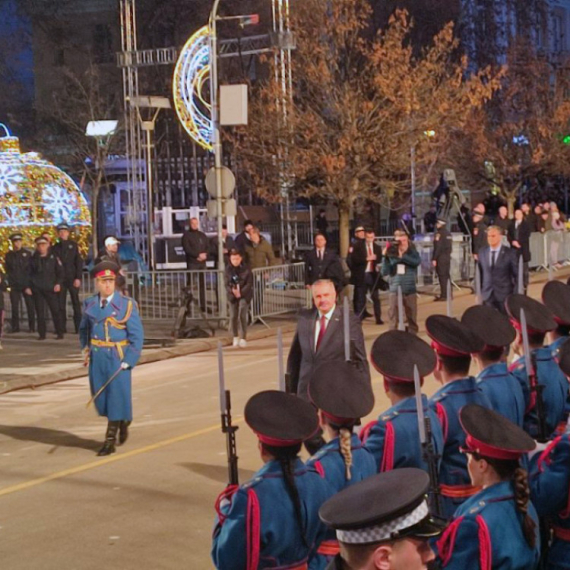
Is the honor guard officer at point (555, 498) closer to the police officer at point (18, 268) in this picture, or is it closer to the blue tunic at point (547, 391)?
the blue tunic at point (547, 391)

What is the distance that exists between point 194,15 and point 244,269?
2954cm

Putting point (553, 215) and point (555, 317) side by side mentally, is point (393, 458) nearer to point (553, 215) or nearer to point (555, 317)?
point (555, 317)

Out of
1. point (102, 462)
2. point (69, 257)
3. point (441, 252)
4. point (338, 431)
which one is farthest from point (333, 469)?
point (441, 252)

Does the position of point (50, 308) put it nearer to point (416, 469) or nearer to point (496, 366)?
point (496, 366)

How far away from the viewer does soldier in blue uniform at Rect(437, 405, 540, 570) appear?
14.0ft

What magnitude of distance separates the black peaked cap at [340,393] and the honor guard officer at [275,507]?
0.33 metres

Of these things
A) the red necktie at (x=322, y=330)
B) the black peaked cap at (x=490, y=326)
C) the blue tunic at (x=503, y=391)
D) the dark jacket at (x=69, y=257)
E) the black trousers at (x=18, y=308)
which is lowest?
the black trousers at (x=18, y=308)

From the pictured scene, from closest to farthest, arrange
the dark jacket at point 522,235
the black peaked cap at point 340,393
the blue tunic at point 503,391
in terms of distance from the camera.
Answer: the black peaked cap at point 340,393, the blue tunic at point 503,391, the dark jacket at point 522,235

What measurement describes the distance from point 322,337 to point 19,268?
1386 cm

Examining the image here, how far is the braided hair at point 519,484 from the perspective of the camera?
429 cm

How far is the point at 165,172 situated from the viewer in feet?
139

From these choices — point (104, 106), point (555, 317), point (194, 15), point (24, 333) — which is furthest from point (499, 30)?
point (555, 317)

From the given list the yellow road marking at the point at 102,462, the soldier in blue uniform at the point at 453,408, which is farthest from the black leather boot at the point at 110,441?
the soldier in blue uniform at the point at 453,408

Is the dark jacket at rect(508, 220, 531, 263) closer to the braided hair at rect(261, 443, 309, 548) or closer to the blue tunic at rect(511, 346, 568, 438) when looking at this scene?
the blue tunic at rect(511, 346, 568, 438)
